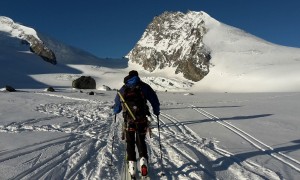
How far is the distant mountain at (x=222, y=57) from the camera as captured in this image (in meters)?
110

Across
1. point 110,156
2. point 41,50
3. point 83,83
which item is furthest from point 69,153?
point 41,50

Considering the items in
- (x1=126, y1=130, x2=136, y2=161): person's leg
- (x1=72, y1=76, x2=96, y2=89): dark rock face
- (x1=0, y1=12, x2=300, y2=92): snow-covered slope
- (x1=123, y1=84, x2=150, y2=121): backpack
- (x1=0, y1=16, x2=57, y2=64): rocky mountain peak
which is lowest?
(x1=126, y1=130, x2=136, y2=161): person's leg

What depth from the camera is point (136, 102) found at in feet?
28.3

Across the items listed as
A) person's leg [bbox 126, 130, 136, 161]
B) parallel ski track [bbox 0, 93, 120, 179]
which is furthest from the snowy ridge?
person's leg [bbox 126, 130, 136, 161]

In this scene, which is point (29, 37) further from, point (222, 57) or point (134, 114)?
point (134, 114)

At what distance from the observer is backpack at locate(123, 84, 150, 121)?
8570 mm

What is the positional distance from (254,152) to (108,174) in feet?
15.6

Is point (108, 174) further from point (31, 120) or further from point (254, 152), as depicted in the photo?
point (31, 120)

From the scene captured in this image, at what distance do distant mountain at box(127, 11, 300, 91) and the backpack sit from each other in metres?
86.2

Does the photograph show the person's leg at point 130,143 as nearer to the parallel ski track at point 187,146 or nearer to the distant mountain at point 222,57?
the parallel ski track at point 187,146

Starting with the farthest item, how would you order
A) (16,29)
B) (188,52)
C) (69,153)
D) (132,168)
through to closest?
(16,29) < (188,52) < (69,153) < (132,168)

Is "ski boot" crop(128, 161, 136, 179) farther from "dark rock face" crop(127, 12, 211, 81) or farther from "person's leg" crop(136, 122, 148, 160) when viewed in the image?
"dark rock face" crop(127, 12, 211, 81)

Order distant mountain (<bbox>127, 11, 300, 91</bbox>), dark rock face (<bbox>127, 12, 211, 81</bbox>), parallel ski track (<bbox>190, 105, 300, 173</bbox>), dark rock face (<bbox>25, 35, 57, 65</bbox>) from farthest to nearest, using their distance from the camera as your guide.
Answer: dark rock face (<bbox>25, 35, 57, 65</bbox>)
dark rock face (<bbox>127, 12, 211, 81</bbox>)
distant mountain (<bbox>127, 11, 300, 91</bbox>)
parallel ski track (<bbox>190, 105, 300, 173</bbox>)

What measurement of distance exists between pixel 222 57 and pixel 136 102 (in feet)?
437
